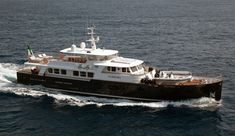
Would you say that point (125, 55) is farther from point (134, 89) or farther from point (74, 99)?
point (134, 89)

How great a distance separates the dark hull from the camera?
42.7 metres

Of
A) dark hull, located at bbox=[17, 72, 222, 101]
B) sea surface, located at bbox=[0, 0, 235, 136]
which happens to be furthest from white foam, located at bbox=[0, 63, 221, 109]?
dark hull, located at bbox=[17, 72, 222, 101]

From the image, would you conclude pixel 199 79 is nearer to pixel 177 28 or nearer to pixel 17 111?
pixel 17 111

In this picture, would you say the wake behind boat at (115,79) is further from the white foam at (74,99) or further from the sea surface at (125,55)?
the sea surface at (125,55)

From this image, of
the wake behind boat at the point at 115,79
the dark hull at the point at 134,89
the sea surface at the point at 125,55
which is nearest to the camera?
the sea surface at the point at 125,55

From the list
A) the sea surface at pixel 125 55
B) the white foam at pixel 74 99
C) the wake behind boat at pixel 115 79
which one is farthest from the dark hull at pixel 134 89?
the sea surface at pixel 125 55

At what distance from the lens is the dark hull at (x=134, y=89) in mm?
42656

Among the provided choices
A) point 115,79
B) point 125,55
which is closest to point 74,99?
point 115,79

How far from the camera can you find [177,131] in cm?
3722

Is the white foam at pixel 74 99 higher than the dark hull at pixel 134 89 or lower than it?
lower

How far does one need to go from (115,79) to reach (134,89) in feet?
8.62

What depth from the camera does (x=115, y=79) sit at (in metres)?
44.5

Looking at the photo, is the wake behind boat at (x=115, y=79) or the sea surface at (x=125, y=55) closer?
the sea surface at (x=125, y=55)

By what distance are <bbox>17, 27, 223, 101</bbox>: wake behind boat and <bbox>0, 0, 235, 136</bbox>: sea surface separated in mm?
984
